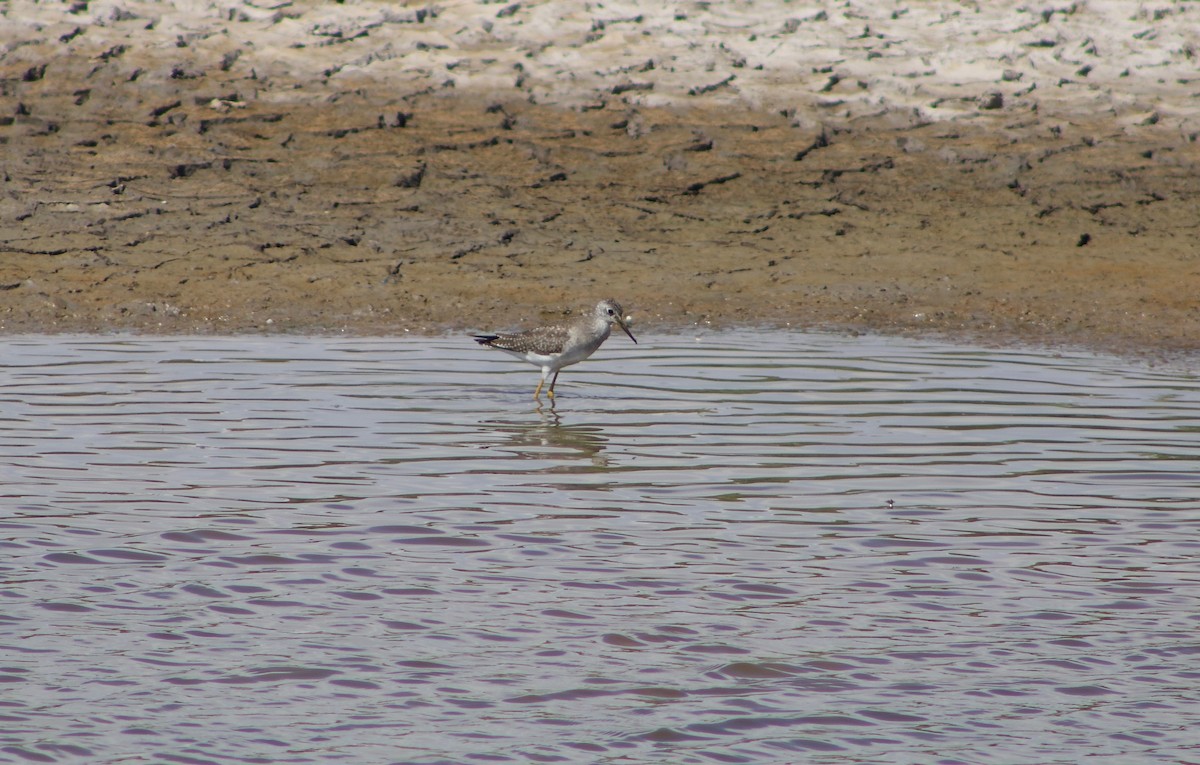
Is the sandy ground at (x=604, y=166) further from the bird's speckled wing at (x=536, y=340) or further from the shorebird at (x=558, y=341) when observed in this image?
the bird's speckled wing at (x=536, y=340)

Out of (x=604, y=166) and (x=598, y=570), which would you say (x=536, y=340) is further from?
(x=598, y=570)

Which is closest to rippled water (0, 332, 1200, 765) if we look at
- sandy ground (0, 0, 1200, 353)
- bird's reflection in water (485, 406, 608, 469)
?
bird's reflection in water (485, 406, 608, 469)

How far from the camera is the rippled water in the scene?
19.6ft

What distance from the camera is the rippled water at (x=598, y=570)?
5988 mm

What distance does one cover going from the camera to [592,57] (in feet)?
61.7

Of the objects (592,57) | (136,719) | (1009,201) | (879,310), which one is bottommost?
(136,719)

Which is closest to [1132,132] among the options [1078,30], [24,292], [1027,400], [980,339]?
[1078,30]

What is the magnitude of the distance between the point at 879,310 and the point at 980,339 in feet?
3.92

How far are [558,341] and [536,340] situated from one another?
0.17 meters

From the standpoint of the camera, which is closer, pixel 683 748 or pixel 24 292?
pixel 683 748

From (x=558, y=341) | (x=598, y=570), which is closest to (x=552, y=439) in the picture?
(x=558, y=341)

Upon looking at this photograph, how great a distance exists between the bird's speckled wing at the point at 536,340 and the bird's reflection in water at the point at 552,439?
1.13 meters

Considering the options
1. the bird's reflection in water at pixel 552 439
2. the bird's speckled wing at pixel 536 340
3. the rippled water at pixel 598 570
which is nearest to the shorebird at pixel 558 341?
the bird's speckled wing at pixel 536 340

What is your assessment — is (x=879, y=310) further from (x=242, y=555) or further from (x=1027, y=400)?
(x=242, y=555)
